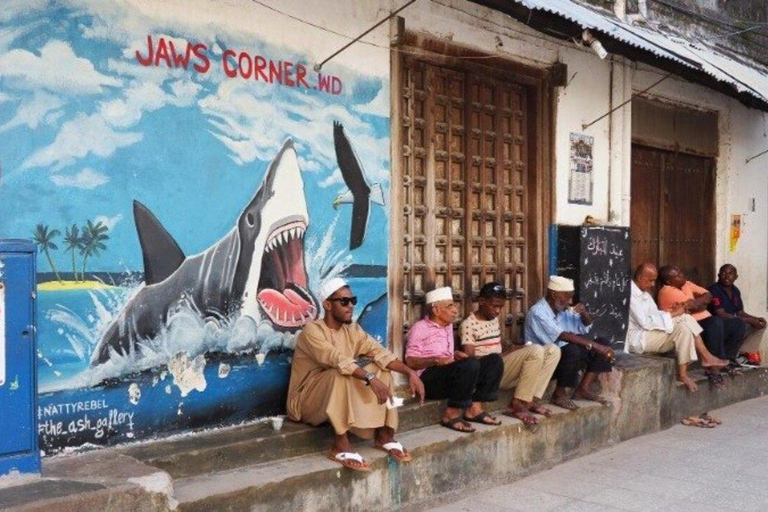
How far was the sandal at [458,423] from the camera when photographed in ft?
18.5

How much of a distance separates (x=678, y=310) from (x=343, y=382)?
4504 mm

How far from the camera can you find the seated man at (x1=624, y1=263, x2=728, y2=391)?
8023 mm

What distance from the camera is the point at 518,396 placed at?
6.19m

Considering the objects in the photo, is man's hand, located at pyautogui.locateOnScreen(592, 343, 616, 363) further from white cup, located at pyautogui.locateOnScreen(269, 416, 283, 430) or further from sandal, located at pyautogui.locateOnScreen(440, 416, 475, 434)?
white cup, located at pyautogui.locateOnScreen(269, 416, 283, 430)

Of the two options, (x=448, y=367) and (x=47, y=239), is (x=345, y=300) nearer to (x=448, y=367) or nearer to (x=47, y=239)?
(x=448, y=367)

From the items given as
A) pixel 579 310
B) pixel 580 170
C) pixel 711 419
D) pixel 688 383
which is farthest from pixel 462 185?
pixel 711 419

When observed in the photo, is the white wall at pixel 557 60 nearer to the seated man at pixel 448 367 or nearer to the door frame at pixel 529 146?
the door frame at pixel 529 146

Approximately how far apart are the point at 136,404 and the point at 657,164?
6.42 metres

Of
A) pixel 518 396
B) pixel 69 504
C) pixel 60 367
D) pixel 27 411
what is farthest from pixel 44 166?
pixel 518 396

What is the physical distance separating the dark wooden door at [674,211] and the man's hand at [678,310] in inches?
30.0

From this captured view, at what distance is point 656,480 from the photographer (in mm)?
6020

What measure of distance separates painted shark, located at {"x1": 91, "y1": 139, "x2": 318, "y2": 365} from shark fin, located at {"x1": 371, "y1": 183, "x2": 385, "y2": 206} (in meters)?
0.62

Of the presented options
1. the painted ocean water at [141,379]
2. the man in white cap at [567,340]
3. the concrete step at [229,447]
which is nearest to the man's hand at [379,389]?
the concrete step at [229,447]

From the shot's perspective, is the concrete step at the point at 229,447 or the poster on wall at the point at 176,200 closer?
the poster on wall at the point at 176,200
